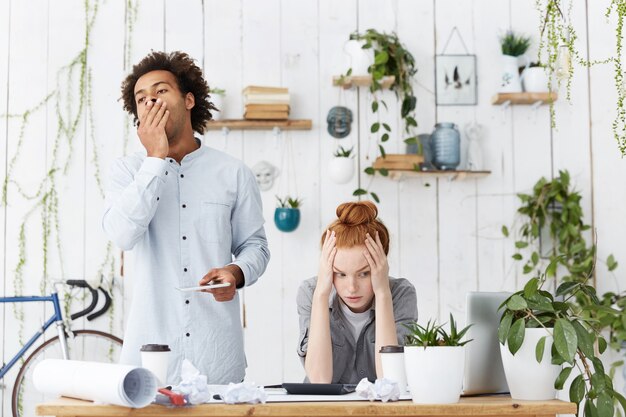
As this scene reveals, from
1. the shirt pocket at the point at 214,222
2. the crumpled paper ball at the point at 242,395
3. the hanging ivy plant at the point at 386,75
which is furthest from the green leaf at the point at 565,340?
the hanging ivy plant at the point at 386,75

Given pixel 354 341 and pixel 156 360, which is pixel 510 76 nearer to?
pixel 354 341

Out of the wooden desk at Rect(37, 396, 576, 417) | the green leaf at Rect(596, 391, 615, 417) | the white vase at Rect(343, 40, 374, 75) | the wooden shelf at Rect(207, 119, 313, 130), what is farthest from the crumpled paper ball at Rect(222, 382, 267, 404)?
the white vase at Rect(343, 40, 374, 75)

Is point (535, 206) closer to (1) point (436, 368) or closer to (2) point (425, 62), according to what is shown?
(2) point (425, 62)

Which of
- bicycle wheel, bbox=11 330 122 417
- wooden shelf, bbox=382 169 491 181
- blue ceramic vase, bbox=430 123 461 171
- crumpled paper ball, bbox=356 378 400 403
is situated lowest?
bicycle wheel, bbox=11 330 122 417

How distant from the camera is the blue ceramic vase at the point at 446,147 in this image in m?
3.89

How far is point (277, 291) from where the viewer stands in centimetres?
393

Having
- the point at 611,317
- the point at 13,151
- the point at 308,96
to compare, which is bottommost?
the point at 611,317

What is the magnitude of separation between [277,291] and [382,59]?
118cm

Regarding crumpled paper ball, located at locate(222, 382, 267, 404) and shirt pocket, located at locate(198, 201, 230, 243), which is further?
shirt pocket, located at locate(198, 201, 230, 243)

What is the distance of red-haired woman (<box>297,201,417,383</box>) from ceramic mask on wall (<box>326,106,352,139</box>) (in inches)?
62.7

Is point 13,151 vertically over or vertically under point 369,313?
over

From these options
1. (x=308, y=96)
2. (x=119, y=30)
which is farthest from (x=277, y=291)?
(x=119, y=30)

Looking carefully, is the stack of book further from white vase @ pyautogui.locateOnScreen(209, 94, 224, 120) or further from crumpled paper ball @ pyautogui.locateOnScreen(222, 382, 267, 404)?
crumpled paper ball @ pyautogui.locateOnScreen(222, 382, 267, 404)

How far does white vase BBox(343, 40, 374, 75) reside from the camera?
3863 mm
